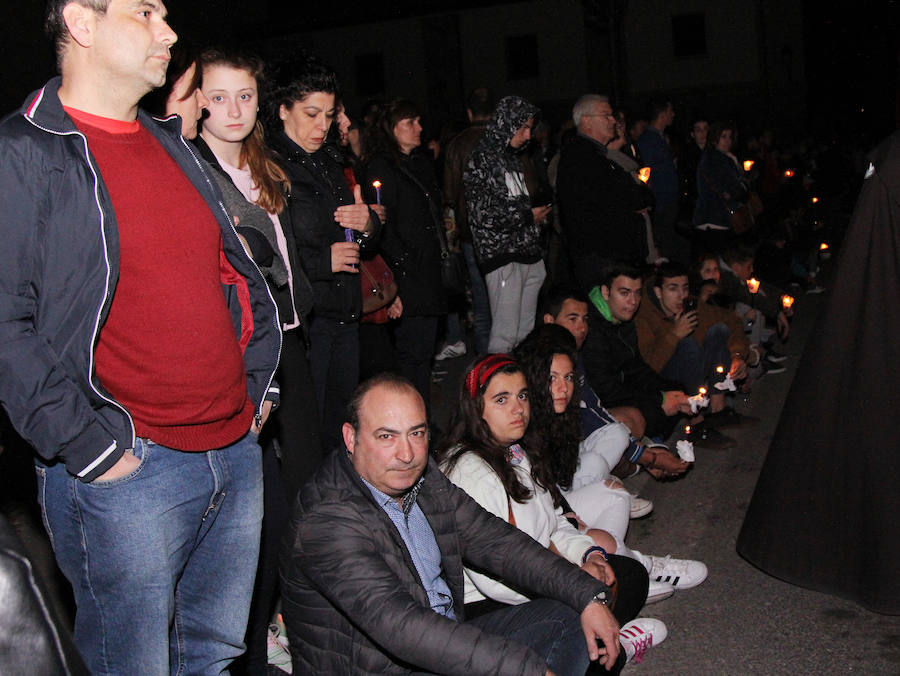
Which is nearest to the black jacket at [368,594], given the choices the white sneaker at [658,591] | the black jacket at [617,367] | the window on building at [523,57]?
the white sneaker at [658,591]

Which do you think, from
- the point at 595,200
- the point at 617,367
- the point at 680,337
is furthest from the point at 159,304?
the point at 595,200

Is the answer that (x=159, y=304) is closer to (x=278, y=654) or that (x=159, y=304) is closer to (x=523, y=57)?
(x=278, y=654)

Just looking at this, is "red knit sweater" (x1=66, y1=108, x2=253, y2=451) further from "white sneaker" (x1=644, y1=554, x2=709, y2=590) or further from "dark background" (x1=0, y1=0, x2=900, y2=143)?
"dark background" (x1=0, y1=0, x2=900, y2=143)

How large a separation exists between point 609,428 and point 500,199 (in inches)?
73.9

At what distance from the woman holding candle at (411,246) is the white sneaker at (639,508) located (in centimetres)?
128

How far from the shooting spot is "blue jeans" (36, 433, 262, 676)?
2.11 meters

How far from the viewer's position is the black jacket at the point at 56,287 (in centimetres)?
196

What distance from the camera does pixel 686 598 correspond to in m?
4.12

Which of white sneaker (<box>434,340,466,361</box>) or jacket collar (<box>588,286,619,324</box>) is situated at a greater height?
jacket collar (<box>588,286,619,324</box>)

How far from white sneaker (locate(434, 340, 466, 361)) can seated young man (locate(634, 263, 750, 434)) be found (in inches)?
103

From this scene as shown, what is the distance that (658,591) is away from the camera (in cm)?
410

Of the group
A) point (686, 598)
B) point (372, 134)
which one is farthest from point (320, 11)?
point (686, 598)

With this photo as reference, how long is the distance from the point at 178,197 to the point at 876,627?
2998mm

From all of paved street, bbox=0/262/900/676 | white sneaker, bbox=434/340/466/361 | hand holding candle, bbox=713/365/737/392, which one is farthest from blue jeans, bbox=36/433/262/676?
white sneaker, bbox=434/340/466/361
